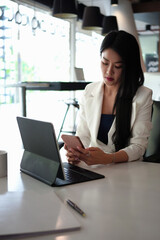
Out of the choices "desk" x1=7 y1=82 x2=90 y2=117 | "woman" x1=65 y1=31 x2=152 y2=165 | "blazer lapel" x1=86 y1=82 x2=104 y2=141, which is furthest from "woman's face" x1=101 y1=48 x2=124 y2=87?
"desk" x1=7 y1=82 x2=90 y2=117

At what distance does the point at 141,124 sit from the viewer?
5.56 feet

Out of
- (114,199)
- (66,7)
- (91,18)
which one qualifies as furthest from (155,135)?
(91,18)

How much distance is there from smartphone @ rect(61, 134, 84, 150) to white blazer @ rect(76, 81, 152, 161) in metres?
0.27

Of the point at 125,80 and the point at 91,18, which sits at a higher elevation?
the point at 91,18

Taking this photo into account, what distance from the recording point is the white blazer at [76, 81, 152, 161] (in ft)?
5.44

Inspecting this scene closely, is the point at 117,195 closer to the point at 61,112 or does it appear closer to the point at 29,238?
the point at 29,238

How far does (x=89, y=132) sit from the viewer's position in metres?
1.91

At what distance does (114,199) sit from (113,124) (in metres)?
0.82

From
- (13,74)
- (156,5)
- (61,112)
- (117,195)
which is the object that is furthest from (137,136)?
(156,5)

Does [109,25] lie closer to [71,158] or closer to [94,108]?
[94,108]

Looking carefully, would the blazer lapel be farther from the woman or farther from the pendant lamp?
the pendant lamp

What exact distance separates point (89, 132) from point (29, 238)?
1193 mm

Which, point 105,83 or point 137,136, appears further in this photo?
point 105,83

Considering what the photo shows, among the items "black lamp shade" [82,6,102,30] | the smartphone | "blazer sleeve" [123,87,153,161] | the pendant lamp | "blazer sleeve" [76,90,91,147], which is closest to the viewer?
the smartphone
